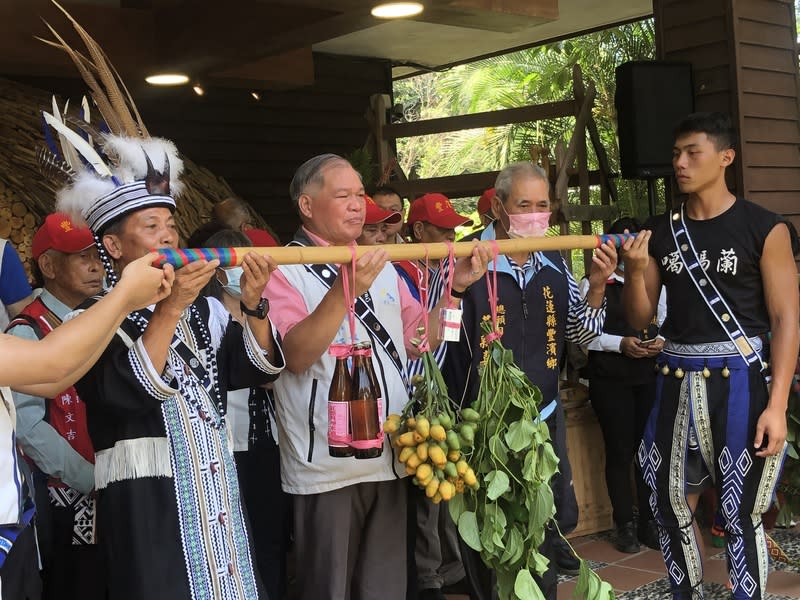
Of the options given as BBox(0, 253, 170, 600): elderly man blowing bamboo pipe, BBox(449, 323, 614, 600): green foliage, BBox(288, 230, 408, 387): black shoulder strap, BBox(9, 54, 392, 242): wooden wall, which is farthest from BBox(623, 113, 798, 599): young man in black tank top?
BBox(9, 54, 392, 242): wooden wall

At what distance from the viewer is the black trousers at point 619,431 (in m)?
4.98

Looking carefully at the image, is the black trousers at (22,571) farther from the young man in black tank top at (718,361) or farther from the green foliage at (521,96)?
the green foliage at (521,96)

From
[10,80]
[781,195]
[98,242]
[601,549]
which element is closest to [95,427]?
[98,242]

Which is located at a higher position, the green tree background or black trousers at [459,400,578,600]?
the green tree background

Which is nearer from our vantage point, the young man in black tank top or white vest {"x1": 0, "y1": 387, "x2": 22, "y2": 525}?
white vest {"x1": 0, "y1": 387, "x2": 22, "y2": 525}

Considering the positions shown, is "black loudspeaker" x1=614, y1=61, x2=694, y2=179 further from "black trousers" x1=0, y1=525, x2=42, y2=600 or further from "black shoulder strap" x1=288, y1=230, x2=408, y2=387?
"black trousers" x1=0, y1=525, x2=42, y2=600

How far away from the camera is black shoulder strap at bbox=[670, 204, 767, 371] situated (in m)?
3.55

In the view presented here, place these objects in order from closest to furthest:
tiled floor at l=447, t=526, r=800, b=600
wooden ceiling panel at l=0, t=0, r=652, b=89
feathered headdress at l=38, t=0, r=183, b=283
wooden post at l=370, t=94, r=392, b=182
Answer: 1. feathered headdress at l=38, t=0, r=183, b=283
2. tiled floor at l=447, t=526, r=800, b=600
3. wooden ceiling panel at l=0, t=0, r=652, b=89
4. wooden post at l=370, t=94, r=392, b=182

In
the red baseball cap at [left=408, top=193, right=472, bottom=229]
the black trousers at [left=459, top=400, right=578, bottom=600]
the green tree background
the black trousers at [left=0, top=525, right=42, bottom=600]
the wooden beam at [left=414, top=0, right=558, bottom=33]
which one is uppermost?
the green tree background

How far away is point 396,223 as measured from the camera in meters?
4.71

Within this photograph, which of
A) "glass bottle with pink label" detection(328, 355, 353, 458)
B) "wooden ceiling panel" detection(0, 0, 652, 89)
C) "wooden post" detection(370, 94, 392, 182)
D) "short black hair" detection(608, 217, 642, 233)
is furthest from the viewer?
"wooden post" detection(370, 94, 392, 182)

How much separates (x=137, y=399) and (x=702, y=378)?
2147 millimetres

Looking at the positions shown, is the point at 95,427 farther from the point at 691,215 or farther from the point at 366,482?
the point at 691,215

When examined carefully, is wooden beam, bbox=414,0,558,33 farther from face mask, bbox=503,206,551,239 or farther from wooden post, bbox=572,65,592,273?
face mask, bbox=503,206,551,239
